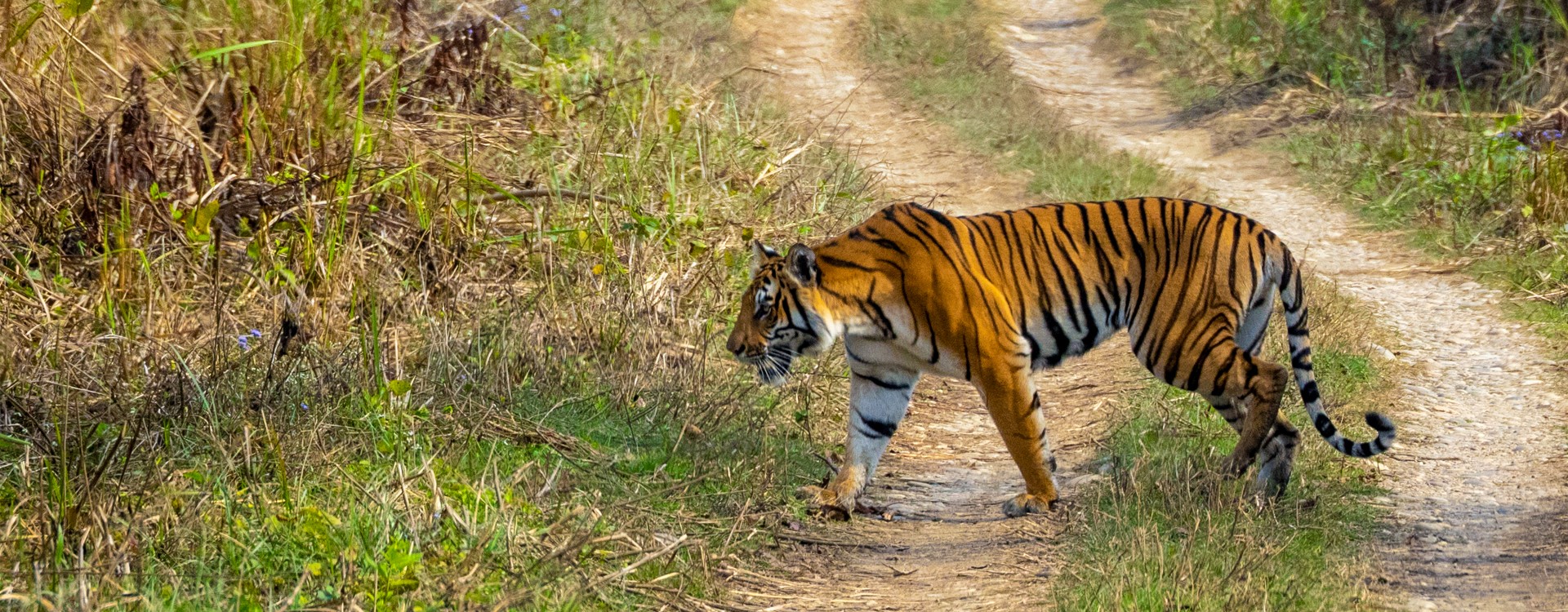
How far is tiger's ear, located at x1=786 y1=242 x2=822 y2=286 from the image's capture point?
16.0 feet

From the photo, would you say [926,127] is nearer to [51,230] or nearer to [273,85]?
[273,85]

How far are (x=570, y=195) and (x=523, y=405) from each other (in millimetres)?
1933

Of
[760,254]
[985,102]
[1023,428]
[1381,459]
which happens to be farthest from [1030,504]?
[985,102]

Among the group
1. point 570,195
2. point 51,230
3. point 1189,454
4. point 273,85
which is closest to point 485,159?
point 570,195

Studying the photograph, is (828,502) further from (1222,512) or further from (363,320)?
(363,320)

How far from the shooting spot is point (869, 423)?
5.10m

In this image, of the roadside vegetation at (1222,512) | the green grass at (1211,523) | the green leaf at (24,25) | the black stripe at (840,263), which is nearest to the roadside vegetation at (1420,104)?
the roadside vegetation at (1222,512)

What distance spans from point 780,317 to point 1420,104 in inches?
266

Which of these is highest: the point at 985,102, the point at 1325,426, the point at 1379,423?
the point at 1379,423

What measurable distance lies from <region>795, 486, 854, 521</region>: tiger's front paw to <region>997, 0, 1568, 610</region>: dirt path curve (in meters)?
1.67

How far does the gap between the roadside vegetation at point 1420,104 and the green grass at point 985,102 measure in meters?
1.29

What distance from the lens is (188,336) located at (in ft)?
17.9

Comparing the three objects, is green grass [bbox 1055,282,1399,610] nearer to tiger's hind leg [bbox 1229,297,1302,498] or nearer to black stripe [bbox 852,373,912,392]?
tiger's hind leg [bbox 1229,297,1302,498]

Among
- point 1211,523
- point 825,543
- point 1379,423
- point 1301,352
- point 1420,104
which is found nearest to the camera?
point 1211,523
